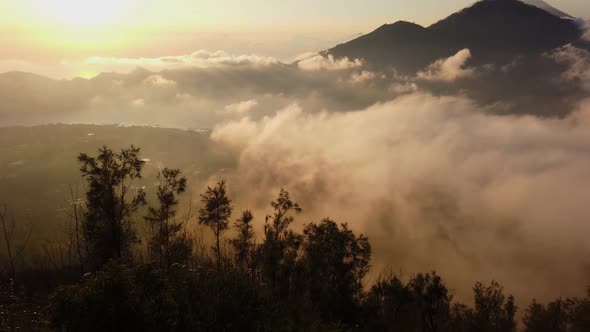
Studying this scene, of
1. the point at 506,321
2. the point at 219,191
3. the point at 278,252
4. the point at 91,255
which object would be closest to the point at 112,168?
the point at 91,255

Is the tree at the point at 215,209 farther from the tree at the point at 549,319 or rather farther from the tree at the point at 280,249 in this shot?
the tree at the point at 549,319

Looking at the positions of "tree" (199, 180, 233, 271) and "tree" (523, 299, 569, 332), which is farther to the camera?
"tree" (523, 299, 569, 332)

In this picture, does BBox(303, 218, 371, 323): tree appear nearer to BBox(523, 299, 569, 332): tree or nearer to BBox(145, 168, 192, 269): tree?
BBox(145, 168, 192, 269): tree

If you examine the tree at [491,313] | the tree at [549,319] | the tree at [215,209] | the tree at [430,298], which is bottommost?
the tree at [549,319]

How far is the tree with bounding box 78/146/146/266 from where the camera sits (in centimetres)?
6700

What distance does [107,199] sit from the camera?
6856cm

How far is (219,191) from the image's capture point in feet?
276

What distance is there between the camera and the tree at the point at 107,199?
67.0m

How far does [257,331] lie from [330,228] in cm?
5081

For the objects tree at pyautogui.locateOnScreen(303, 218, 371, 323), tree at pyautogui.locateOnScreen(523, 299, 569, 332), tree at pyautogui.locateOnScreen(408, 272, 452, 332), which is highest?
tree at pyautogui.locateOnScreen(303, 218, 371, 323)

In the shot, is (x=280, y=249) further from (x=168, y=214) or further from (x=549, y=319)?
(x=549, y=319)

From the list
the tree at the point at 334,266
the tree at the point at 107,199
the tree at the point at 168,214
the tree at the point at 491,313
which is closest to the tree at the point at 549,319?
the tree at the point at 491,313

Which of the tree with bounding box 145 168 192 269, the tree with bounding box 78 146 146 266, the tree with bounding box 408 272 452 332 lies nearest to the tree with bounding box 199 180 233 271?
the tree with bounding box 145 168 192 269

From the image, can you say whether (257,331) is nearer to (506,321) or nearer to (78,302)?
(78,302)
